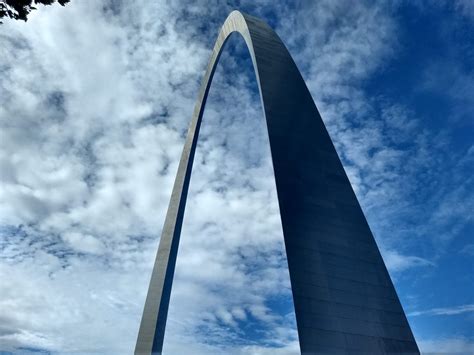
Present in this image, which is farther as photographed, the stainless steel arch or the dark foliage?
the stainless steel arch

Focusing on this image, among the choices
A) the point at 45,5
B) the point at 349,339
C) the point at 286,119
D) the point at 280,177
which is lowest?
the point at 349,339

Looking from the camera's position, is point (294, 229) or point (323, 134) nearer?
point (294, 229)

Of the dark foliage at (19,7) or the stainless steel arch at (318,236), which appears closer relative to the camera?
the dark foliage at (19,7)

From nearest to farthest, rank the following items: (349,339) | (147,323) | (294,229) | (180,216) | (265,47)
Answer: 1. (349,339)
2. (294,229)
3. (265,47)
4. (147,323)
5. (180,216)

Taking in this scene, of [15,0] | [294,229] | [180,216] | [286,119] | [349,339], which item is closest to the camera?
[15,0]

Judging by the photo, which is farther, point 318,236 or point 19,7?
point 318,236

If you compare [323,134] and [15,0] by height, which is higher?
[323,134]

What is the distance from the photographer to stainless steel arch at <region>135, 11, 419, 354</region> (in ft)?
42.9

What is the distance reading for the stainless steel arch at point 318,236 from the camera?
42.9 ft

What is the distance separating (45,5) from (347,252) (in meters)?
13.1

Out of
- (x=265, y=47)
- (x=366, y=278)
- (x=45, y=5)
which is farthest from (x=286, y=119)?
(x=45, y=5)

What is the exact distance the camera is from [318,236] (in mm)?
15062

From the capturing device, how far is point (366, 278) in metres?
14.9

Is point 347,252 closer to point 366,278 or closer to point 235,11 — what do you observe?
point 366,278
